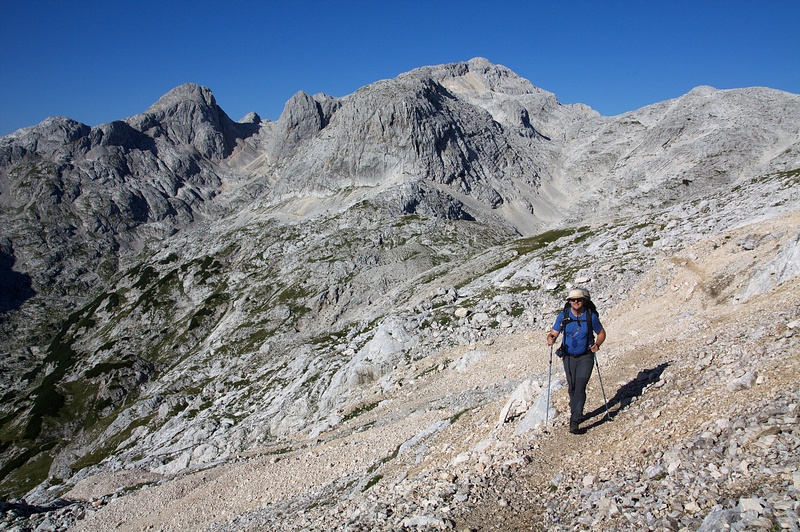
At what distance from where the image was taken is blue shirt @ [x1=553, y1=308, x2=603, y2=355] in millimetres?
12617

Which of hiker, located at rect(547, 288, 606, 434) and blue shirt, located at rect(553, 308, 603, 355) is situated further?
blue shirt, located at rect(553, 308, 603, 355)

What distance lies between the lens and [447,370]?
32906 millimetres

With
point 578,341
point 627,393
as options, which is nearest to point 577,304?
point 578,341

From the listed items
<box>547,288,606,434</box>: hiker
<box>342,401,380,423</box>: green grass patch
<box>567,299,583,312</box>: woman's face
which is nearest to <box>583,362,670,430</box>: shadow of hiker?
<box>547,288,606,434</box>: hiker

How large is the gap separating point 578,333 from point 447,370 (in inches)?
830

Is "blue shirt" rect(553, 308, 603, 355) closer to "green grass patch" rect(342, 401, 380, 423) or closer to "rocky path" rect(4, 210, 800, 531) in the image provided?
"rocky path" rect(4, 210, 800, 531)

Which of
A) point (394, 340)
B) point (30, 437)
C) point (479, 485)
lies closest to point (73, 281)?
point (30, 437)

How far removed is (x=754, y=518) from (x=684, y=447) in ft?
9.44

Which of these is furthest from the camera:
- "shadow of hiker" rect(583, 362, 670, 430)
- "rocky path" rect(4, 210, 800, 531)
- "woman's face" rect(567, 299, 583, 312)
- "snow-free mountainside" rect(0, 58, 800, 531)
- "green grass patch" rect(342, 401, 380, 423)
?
"green grass patch" rect(342, 401, 380, 423)

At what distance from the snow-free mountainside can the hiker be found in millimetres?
1014

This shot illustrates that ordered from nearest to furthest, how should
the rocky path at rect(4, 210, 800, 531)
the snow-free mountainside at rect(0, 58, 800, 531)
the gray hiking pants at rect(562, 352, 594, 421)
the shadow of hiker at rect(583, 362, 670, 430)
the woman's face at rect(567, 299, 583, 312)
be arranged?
the rocky path at rect(4, 210, 800, 531), the snow-free mountainside at rect(0, 58, 800, 531), the gray hiking pants at rect(562, 352, 594, 421), the woman's face at rect(567, 299, 583, 312), the shadow of hiker at rect(583, 362, 670, 430)

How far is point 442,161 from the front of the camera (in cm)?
16012

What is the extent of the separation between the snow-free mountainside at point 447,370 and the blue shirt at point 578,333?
1591 mm

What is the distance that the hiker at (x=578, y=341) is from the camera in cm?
1252
